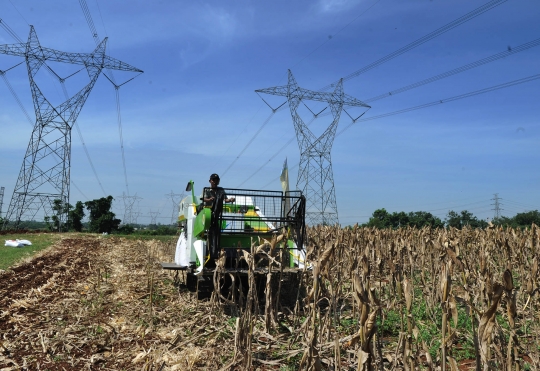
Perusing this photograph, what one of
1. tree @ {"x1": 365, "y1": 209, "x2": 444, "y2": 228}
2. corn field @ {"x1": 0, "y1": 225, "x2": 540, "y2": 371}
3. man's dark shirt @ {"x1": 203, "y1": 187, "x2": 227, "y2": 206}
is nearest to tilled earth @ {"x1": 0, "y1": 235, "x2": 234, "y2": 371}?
corn field @ {"x1": 0, "y1": 225, "x2": 540, "y2": 371}

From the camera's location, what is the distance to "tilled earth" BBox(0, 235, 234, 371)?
5.30 metres

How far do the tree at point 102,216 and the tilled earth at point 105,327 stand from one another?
3326cm

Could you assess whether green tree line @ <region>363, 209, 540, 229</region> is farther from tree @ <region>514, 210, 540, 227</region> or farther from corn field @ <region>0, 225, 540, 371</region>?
corn field @ <region>0, 225, 540, 371</region>

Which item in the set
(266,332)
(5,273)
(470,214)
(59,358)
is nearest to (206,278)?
(266,332)

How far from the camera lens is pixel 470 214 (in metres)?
42.9

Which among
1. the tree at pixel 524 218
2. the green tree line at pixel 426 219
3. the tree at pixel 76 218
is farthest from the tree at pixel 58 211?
the tree at pixel 524 218

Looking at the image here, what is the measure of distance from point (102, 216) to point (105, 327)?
39.0m

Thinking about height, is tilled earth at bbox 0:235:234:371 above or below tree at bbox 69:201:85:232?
below

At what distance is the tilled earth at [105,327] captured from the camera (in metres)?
5.30

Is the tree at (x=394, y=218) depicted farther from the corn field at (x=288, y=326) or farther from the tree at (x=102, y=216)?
the corn field at (x=288, y=326)

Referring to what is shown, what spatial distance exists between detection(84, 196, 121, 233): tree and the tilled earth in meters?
33.3

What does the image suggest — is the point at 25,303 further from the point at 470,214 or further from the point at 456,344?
the point at 470,214

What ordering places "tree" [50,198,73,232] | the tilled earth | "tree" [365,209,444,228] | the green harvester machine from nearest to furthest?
the tilled earth < the green harvester machine < "tree" [50,198,73,232] < "tree" [365,209,444,228]

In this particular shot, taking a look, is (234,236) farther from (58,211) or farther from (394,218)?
(394,218)
